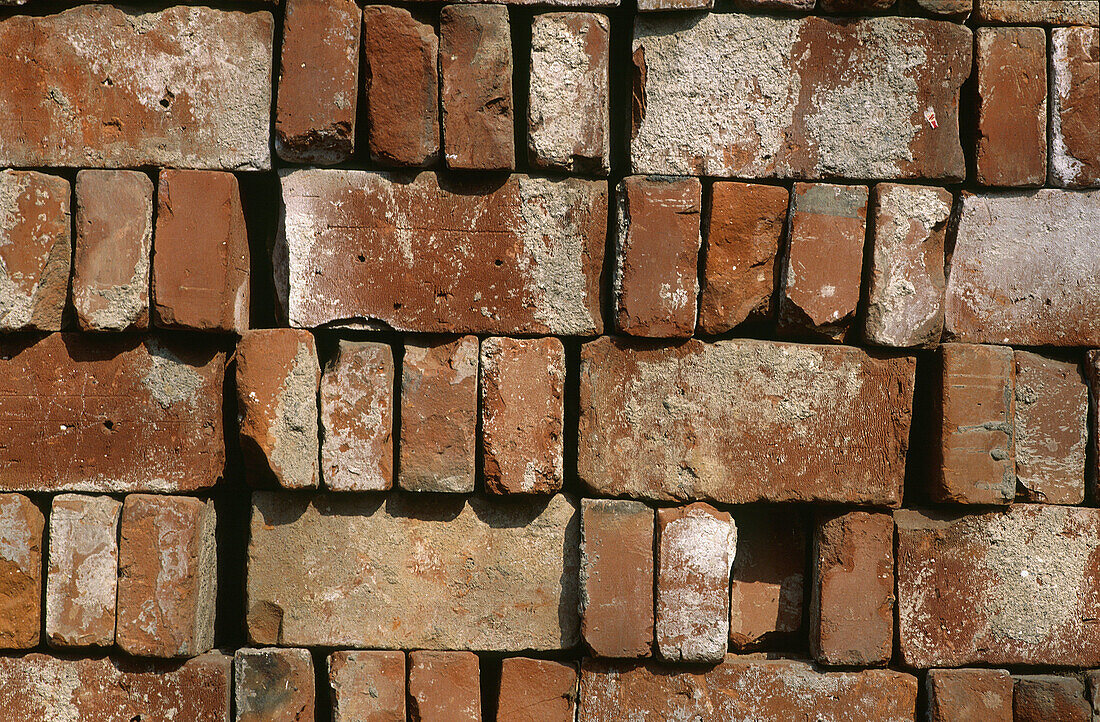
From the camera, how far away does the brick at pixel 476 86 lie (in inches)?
100

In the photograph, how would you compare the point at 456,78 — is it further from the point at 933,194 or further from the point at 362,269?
the point at 933,194

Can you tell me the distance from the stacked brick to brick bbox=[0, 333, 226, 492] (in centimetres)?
1

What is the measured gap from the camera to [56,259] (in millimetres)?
2570

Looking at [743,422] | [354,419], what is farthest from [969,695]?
[354,419]

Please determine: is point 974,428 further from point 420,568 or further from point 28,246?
point 28,246

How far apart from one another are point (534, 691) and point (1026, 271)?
2.40 m

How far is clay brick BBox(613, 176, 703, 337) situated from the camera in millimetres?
2568

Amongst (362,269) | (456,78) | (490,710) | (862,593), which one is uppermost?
(456,78)

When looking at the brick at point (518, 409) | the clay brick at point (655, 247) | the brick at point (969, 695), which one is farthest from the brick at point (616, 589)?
the brick at point (969, 695)

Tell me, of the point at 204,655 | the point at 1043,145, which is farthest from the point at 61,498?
the point at 1043,145

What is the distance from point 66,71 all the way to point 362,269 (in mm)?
1282

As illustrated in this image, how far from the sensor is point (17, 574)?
2578 millimetres

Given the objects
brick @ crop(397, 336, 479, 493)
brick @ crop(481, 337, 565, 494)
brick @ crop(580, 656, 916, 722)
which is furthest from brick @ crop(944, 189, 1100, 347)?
brick @ crop(397, 336, 479, 493)

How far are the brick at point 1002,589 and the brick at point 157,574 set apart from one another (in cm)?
260
